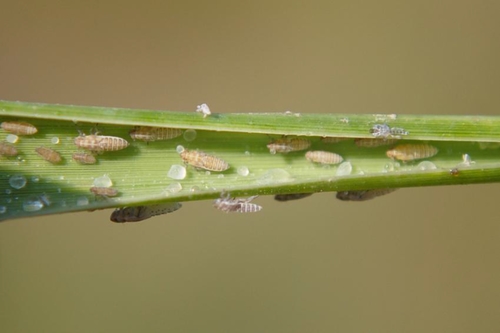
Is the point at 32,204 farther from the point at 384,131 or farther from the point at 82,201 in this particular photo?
the point at 384,131

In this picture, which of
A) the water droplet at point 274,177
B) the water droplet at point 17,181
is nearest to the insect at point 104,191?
the water droplet at point 17,181

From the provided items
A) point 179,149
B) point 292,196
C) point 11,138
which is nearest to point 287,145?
point 292,196

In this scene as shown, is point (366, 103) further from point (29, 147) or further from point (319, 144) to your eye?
point (29, 147)

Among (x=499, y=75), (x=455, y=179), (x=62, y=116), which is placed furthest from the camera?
(x=499, y=75)

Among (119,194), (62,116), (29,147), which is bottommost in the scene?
(119,194)

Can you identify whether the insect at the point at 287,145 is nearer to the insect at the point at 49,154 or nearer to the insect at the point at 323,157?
the insect at the point at 323,157

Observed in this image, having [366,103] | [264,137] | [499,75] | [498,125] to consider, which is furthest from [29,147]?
[499,75]
